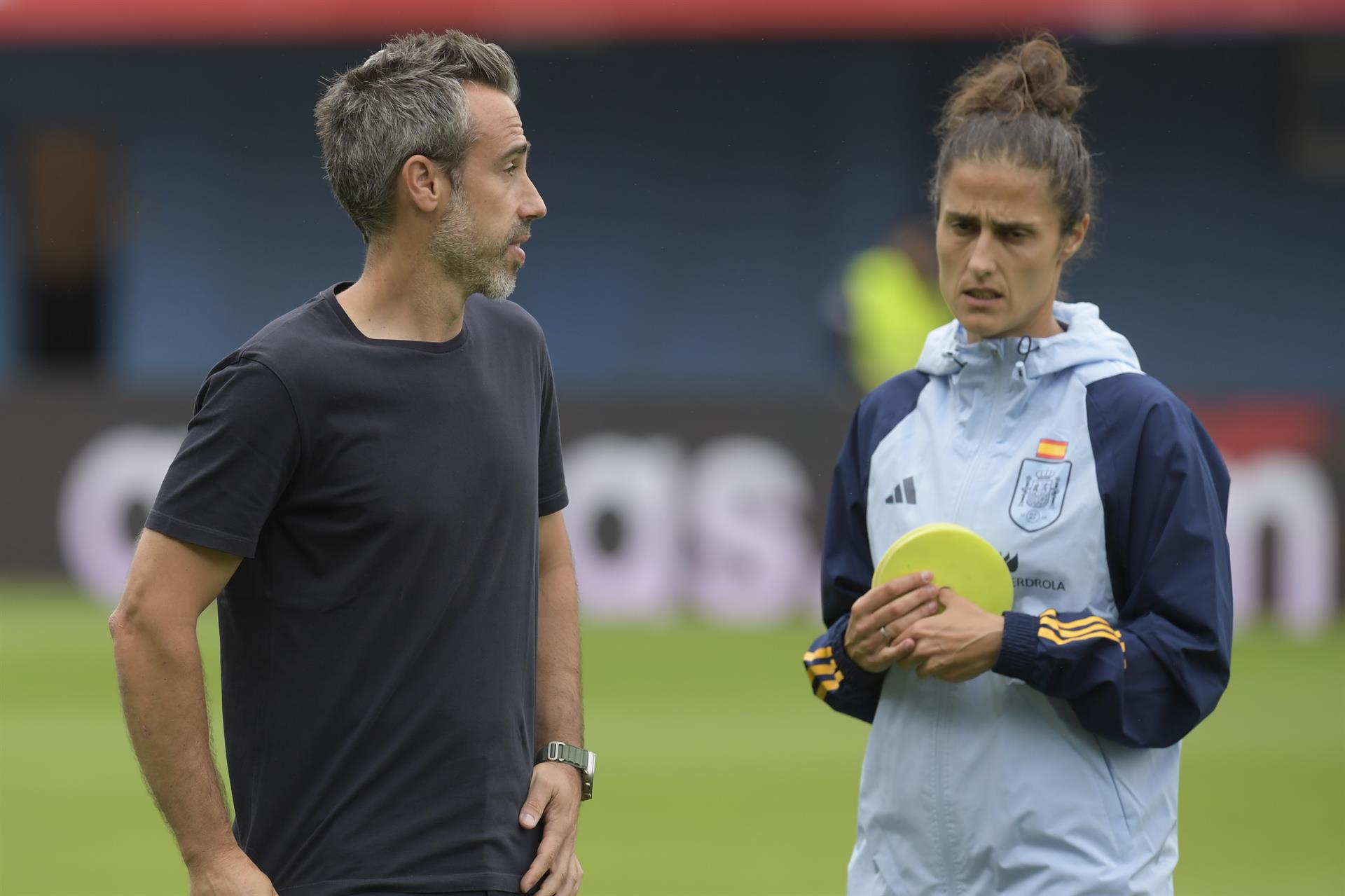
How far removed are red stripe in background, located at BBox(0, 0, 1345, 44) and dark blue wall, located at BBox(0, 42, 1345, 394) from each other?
2655 millimetres

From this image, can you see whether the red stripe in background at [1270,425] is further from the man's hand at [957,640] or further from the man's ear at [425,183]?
the man's ear at [425,183]

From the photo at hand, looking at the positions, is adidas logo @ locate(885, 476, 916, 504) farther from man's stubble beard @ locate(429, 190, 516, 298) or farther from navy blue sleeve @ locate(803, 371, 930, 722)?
man's stubble beard @ locate(429, 190, 516, 298)

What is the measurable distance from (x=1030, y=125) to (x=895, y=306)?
28.9 ft

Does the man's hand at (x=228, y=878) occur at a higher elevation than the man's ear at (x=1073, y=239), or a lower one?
lower

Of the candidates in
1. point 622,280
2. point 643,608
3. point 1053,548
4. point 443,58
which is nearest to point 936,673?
point 1053,548

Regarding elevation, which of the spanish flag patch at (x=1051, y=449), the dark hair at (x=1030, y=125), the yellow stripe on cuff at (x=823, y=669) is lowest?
the yellow stripe on cuff at (x=823, y=669)

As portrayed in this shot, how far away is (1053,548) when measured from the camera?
10.0ft

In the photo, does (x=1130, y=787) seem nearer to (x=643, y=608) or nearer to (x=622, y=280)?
(x=643, y=608)

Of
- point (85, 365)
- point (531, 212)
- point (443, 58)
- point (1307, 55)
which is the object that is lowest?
point (85, 365)

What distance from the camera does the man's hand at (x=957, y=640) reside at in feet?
9.79

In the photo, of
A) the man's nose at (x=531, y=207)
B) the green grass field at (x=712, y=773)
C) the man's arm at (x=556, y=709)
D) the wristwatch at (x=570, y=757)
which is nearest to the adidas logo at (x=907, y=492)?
the man's arm at (x=556, y=709)

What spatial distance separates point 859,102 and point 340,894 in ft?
50.7

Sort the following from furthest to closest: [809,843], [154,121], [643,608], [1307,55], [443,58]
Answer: [154,121] → [1307,55] → [643,608] → [809,843] → [443,58]

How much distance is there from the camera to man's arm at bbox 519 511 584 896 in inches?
117
